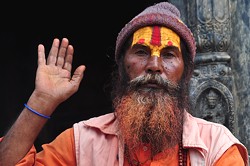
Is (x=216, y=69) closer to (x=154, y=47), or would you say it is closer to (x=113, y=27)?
(x=154, y=47)

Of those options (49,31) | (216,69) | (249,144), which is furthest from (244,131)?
(49,31)

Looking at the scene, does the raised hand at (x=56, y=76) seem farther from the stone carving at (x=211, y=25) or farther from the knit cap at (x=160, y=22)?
the stone carving at (x=211, y=25)

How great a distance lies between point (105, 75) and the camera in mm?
5645

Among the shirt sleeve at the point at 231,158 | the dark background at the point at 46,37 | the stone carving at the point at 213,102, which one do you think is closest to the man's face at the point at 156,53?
the shirt sleeve at the point at 231,158

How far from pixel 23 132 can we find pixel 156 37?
0.75m

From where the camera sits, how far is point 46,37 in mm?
5383

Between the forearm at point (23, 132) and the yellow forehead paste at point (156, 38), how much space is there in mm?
545

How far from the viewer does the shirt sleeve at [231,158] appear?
2191 millimetres

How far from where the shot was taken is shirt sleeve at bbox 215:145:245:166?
2.19 metres

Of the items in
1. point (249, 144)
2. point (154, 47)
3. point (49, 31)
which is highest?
point (49, 31)

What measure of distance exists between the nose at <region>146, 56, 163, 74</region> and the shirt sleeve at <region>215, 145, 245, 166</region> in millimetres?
463

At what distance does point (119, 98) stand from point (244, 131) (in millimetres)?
1059

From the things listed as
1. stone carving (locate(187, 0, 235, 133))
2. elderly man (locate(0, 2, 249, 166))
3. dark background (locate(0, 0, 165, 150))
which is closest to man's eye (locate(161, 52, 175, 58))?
elderly man (locate(0, 2, 249, 166))

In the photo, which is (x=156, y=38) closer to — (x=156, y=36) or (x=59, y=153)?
(x=156, y=36)
